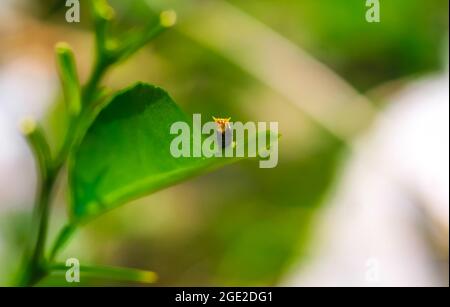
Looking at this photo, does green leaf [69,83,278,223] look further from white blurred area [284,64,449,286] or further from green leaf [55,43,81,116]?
white blurred area [284,64,449,286]

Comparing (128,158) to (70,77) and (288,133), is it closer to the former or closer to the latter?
(70,77)

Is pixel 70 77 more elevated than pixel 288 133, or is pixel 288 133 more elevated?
pixel 288 133

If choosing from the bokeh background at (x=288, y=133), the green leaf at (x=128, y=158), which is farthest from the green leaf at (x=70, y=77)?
the bokeh background at (x=288, y=133)

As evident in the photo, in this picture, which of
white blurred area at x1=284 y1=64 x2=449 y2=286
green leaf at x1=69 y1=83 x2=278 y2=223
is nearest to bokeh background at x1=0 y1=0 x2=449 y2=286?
white blurred area at x1=284 y1=64 x2=449 y2=286

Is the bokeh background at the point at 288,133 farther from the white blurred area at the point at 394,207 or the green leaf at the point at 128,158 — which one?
the green leaf at the point at 128,158

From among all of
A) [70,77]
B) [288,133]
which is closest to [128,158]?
[70,77]

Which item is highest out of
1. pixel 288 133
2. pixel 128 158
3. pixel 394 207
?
pixel 288 133
